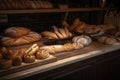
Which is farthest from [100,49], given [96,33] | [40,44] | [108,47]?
[40,44]

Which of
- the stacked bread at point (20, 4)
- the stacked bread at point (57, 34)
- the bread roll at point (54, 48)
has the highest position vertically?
the stacked bread at point (20, 4)

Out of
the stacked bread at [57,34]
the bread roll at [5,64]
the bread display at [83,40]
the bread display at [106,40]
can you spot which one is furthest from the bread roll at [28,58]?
the bread display at [106,40]

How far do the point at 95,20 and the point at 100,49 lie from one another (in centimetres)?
107

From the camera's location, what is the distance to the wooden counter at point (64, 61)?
146 cm

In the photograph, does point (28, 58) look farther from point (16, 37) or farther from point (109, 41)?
point (109, 41)

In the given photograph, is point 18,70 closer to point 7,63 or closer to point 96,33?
point 7,63

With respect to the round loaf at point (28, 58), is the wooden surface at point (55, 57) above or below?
below

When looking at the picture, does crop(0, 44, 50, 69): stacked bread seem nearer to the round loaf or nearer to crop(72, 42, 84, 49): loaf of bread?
the round loaf

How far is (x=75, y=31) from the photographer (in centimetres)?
240

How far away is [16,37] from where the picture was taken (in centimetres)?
184

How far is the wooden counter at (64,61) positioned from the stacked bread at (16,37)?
34 centimetres

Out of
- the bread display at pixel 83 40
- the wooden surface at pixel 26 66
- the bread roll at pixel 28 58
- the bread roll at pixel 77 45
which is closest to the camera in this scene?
the wooden surface at pixel 26 66

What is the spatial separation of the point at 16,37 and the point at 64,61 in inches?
23.4

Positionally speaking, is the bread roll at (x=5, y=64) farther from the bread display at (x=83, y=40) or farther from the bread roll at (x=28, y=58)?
the bread display at (x=83, y=40)
